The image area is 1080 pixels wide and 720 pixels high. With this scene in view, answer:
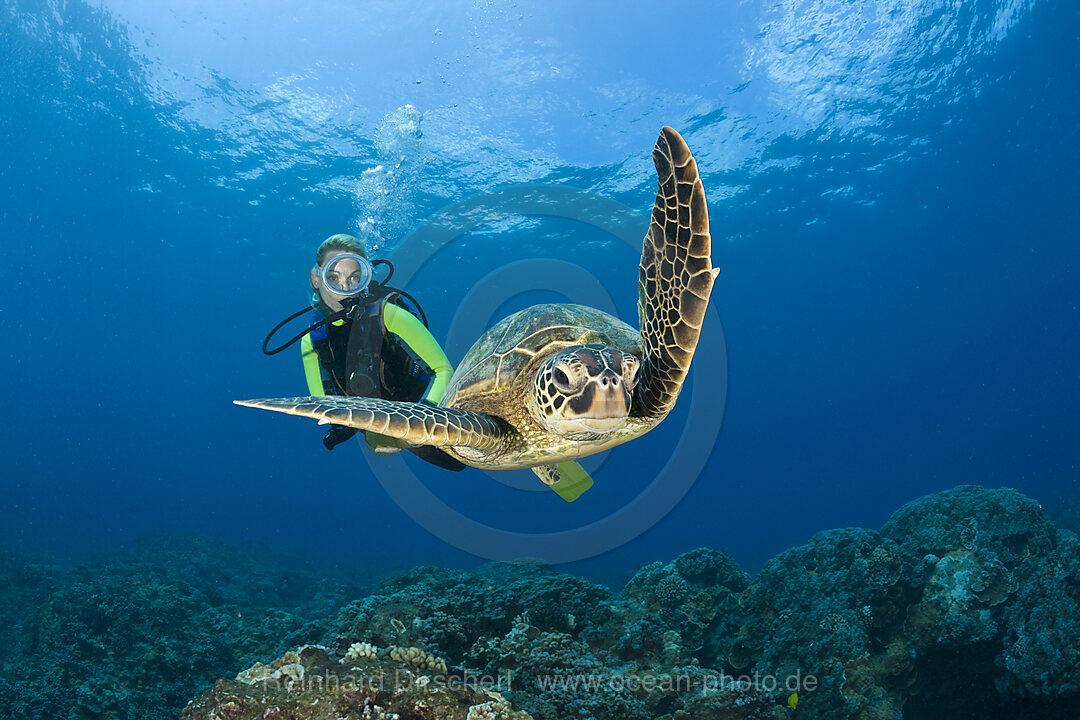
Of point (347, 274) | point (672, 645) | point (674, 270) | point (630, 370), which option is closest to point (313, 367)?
point (347, 274)

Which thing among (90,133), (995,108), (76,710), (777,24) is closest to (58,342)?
(90,133)

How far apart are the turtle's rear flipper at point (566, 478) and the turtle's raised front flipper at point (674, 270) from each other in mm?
2346

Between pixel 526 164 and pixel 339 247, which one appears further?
pixel 526 164

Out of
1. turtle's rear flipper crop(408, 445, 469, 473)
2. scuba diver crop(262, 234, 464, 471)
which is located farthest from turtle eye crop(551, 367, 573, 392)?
turtle's rear flipper crop(408, 445, 469, 473)

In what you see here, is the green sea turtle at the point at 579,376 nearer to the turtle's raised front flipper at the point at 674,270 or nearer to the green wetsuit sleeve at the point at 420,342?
the turtle's raised front flipper at the point at 674,270

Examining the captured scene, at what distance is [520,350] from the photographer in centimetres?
377

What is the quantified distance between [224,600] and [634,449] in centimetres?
8017

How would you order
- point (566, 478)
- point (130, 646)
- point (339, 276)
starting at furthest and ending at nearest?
point (130, 646), point (566, 478), point (339, 276)

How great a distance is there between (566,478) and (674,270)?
3.15 m

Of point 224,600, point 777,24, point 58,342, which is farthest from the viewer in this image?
point 58,342

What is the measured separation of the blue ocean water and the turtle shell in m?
6.58

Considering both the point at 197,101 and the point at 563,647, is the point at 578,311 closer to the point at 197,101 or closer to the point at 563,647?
the point at 563,647

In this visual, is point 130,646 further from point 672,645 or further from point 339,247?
point 672,645

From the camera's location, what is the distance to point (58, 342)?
4803 centimetres
